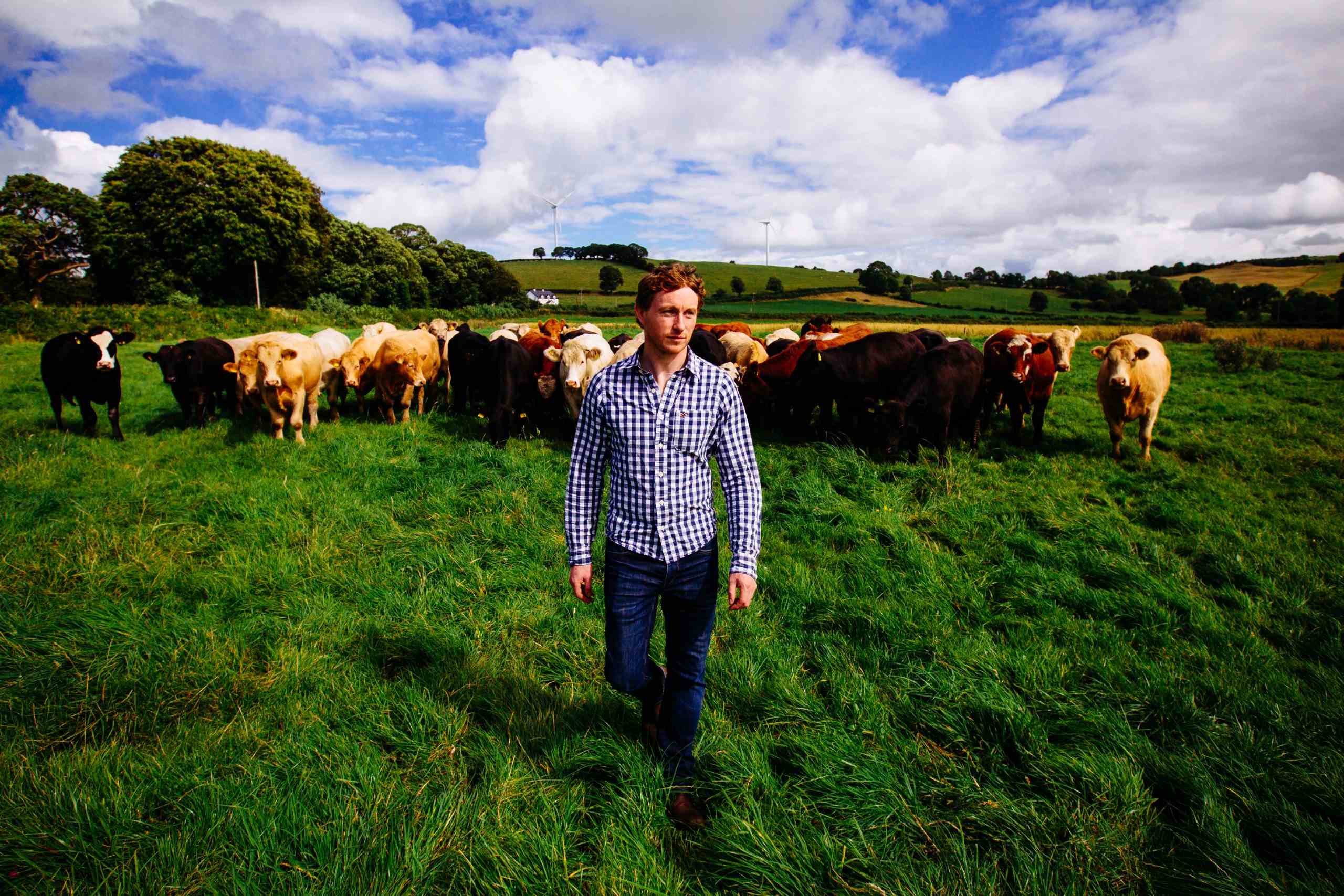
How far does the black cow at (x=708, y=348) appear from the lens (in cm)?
1127

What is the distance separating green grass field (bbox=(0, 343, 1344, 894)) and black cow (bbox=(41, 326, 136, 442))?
3667mm

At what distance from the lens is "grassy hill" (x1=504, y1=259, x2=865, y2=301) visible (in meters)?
73.8

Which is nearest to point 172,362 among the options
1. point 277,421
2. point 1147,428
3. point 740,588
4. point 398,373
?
point 277,421

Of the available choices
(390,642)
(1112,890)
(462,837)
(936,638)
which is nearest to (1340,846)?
(1112,890)

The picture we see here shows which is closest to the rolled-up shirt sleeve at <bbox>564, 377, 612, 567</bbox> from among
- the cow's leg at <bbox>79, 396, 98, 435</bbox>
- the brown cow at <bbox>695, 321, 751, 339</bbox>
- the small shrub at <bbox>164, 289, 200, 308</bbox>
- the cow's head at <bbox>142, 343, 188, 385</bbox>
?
the cow's head at <bbox>142, 343, 188, 385</bbox>

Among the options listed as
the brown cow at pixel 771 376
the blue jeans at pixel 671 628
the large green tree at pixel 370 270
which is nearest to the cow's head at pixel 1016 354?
the brown cow at pixel 771 376

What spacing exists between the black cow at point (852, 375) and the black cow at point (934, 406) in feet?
2.06

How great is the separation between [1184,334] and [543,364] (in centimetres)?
2729

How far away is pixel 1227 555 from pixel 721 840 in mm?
5819

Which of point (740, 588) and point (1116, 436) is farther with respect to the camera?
point (1116, 436)

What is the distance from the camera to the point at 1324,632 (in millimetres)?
4262

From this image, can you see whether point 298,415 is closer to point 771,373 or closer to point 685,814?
point 771,373

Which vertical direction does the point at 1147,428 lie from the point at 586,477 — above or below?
below

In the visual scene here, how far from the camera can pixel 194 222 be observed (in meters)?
35.6
